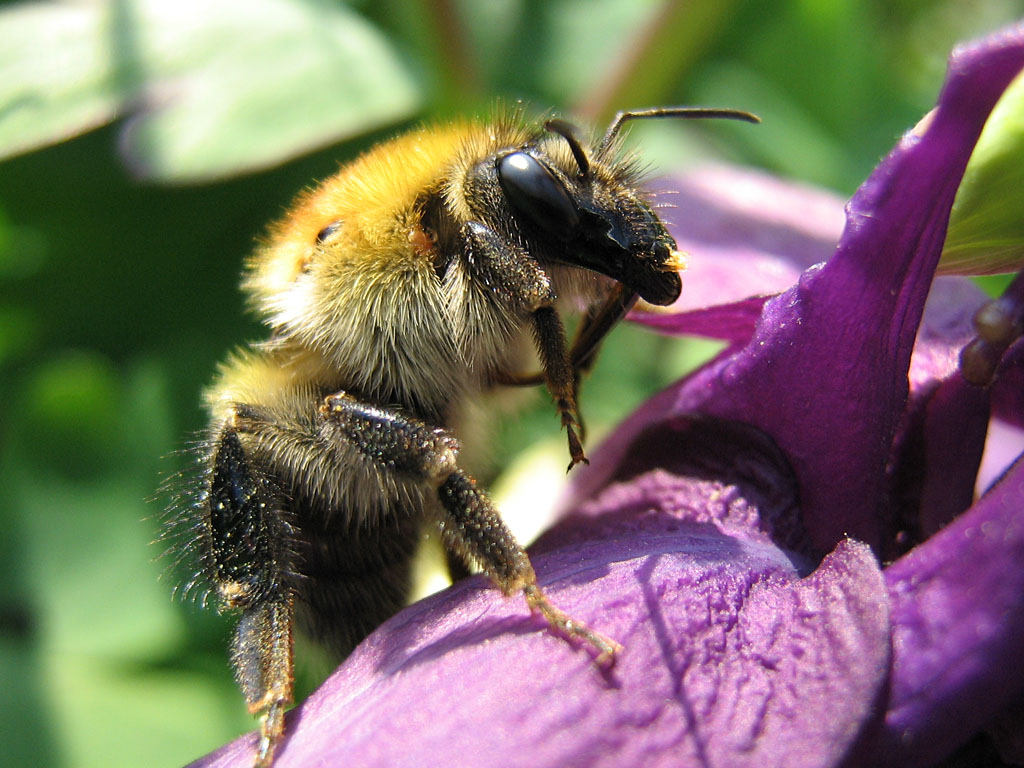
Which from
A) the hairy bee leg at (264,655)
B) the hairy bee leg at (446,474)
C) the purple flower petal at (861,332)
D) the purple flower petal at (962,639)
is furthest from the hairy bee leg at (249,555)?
the purple flower petal at (962,639)

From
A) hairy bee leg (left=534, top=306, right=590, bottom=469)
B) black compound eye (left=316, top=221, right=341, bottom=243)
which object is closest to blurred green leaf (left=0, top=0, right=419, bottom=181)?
black compound eye (left=316, top=221, right=341, bottom=243)

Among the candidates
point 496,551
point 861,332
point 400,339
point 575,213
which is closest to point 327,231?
point 400,339

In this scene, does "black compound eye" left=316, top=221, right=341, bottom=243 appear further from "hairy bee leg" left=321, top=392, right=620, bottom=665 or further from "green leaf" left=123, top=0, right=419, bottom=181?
"green leaf" left=123, top=0, right=419, bottom=181

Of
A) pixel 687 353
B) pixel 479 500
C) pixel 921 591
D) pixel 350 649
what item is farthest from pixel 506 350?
pixel 687 353

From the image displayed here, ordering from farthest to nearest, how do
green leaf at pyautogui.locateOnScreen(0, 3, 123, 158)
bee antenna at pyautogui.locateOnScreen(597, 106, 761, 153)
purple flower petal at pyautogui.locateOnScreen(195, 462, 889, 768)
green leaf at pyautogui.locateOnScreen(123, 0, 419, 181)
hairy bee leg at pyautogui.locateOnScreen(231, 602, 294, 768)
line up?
1. green leaf at pyautogui.locateOnScreen(123, 0, 419, 181)
2. green leaf at pyautogui.locateOnScreen(0, 3, 123, 158)
3. bee antenna at pyautogui.locateOnScreen(597, 106, 761, 153)
4. hairy bee leg at pyautogui.locateOnScreen(231, 602, 294, 768)
5. purple flower petal at pyautogui.locateOnScreen(195, 462, 889, 768)

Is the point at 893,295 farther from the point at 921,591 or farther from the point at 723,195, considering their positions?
the point at 723,195
